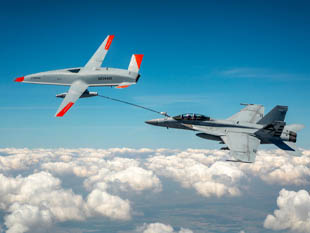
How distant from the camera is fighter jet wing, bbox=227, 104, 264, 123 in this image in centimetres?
Result: 3225

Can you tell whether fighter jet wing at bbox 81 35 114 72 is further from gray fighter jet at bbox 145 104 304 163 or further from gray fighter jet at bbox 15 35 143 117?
gray fighter jet at bbox 145 104 304 163

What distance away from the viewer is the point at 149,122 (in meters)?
29.6

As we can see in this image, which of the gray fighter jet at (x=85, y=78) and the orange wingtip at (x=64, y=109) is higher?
the gray fighter jet at (x=85, y=78)

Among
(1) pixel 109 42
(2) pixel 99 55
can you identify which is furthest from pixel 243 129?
(1) pixel 109 42

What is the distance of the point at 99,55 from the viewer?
35.2 meters

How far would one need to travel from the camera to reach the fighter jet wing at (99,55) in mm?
33125

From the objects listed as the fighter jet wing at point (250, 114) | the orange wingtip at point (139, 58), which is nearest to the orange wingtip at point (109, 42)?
the orange wingtip at point (139, 58)

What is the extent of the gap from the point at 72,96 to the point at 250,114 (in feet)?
70.4

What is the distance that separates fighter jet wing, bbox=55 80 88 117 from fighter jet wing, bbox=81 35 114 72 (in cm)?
263

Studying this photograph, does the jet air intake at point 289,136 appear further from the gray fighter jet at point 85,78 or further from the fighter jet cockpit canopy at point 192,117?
the gray fighter jet at point 85,78

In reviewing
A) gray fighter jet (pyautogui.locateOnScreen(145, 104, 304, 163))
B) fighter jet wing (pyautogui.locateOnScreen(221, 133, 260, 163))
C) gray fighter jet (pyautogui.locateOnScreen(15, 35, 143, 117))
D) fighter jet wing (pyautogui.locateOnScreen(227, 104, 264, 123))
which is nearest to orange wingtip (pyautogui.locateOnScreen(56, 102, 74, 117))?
gray fighter jet (pyautogui.locateOnScreen(15, 35, 143, 117))

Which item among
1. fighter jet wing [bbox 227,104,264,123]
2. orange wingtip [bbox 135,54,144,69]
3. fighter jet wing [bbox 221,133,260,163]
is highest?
orange wingtip [bbox 135,54,144,69]

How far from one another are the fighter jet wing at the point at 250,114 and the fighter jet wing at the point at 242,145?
464cm

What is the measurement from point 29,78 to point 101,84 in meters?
9.31
